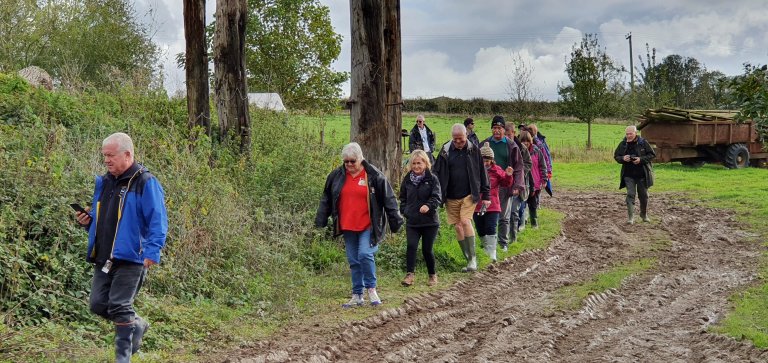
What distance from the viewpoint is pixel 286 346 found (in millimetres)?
7918

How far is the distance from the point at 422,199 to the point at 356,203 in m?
1.50

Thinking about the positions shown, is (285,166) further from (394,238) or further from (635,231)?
(635,231)

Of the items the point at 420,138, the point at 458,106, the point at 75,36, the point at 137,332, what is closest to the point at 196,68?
the point at 420,138

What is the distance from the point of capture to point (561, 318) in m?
9.16

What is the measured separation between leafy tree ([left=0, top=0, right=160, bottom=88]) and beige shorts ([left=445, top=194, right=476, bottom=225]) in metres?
15.4

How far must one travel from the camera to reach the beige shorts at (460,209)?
1192 centimetres

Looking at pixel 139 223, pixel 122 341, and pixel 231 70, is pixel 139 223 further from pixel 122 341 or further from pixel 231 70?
pixel 231 70

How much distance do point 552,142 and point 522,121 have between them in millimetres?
5122

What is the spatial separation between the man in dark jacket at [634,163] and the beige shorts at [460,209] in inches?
234

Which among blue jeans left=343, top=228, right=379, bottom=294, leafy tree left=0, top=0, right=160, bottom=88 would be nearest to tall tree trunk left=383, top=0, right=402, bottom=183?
blue jeans left=343, top=228, right=379, bottom=294

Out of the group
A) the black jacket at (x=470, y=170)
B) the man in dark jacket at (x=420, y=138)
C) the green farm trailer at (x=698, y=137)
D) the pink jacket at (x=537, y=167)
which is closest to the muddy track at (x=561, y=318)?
the black jacket at (x=470, y=170)

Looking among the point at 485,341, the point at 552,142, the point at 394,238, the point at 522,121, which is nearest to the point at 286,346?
the point at 485,341

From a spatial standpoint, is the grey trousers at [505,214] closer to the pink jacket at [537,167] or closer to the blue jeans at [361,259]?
the pink jacket at [537,167]

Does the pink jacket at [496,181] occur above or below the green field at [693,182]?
above
